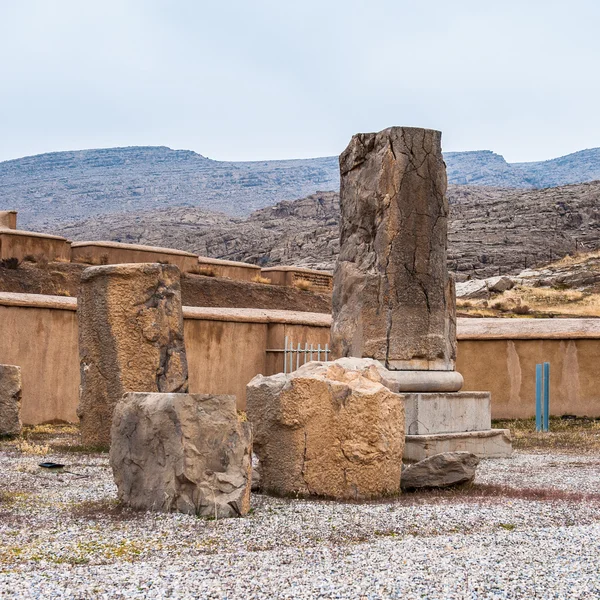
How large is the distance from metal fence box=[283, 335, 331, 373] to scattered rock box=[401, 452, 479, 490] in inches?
337

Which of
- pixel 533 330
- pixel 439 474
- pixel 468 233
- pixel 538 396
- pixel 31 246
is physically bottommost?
pixel 538 396

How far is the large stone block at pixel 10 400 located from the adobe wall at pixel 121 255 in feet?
54.4

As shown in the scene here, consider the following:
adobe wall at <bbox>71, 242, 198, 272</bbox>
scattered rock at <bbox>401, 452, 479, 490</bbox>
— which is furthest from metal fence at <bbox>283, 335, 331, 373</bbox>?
adobe wall at <bbox>71, 242, 198, 272</bbox>

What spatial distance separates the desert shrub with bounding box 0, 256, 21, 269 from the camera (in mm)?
26016

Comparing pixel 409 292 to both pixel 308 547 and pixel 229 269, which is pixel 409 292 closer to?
pixel 308 547

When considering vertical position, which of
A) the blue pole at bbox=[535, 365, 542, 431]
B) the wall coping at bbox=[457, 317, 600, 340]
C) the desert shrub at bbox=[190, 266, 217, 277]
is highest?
the desert shrub at bbox=[190, 266, 217, 277]

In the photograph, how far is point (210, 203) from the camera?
142 metres

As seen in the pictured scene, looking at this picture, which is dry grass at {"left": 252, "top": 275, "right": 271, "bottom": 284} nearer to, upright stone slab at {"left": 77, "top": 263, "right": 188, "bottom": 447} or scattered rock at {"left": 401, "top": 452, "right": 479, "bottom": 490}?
upright stone slab at {"left": 77, "top": 263, "right": 188, "bottom": 447}

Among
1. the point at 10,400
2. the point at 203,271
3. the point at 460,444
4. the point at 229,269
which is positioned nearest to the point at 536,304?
the point at 229,269

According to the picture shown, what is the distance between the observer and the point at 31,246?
90.5 feet

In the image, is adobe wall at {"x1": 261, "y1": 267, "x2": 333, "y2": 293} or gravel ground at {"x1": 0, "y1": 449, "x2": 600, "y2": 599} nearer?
gravel ground at {"x1": 0, "y1": 449, "x2": 600, "y2": 599}

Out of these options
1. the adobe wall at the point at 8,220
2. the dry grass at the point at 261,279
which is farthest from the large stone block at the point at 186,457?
the dry grass at the point at 261,279

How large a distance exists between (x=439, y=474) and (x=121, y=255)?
24119 millimetres

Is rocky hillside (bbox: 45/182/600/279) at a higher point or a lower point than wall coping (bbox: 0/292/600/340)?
higher
